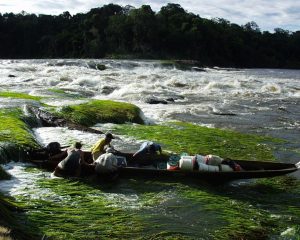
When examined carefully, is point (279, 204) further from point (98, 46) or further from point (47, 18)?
point (47, 18)

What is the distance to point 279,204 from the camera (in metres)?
10.6

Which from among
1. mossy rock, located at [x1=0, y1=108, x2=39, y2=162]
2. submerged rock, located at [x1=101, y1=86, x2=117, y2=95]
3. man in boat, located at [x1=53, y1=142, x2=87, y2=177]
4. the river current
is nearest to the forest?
the river current

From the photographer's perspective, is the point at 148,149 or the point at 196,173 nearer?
the point at 196,173

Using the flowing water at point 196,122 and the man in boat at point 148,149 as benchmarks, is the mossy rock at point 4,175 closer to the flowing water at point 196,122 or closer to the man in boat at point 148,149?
the flowing water at point 196,122

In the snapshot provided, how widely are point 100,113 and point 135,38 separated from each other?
81189 millimetres

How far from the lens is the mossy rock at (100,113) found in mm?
19625

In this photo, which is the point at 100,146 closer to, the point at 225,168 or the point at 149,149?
the point at 149,149

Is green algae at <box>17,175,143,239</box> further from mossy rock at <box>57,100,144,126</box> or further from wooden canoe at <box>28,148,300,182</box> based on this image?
mossy rock at <box>57,100,144,126</box>

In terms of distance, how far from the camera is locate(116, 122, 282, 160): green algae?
15602mm

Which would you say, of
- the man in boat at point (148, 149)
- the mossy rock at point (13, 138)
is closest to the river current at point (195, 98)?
the mossy rock at point (13, 138)

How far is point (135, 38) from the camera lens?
100m

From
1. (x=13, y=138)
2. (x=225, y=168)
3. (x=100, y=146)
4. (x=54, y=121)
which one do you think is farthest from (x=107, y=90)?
(x=225, y=168)

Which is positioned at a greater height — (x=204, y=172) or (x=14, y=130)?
(x=14, y=130)

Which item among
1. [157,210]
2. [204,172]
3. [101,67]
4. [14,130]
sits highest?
[101,67]
